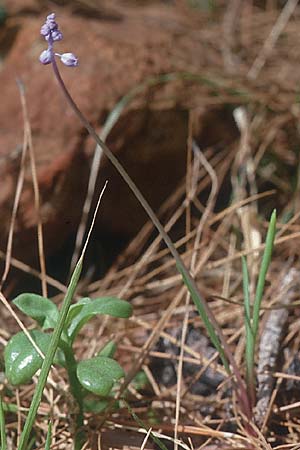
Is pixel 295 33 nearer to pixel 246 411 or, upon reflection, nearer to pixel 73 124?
pixel 73 124

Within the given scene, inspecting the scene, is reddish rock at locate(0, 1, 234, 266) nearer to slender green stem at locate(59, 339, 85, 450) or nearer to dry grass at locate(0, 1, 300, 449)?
dry grass at locate(0, 1, 300, 449)

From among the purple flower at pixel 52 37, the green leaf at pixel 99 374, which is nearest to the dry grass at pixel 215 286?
the green leaf at pixel 99 374

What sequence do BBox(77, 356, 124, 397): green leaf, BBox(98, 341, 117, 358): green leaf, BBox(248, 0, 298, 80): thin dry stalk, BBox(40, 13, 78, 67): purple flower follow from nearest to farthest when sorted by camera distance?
1. BBox(40, 13, 78, 67): purple flower
2. BBox(77, 356, 124, 397): green leaf
3. BBox(98, 341, 117, 358): green leaf
4. BBox(248, 0, 298, 80): thin dry stalk

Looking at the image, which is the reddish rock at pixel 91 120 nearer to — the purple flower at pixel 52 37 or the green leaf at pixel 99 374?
the green leaf at pixel 99 374

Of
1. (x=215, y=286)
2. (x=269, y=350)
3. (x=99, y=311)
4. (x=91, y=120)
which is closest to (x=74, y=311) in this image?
(x=99, y=311)

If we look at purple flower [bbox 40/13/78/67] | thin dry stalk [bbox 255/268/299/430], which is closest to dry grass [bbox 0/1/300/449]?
thin dry stalk [bbox 255/268/299/430]

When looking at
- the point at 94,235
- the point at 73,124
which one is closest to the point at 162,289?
the point at 94,235

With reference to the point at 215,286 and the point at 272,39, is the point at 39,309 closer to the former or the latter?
the point at 215,286
